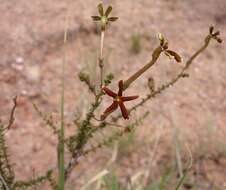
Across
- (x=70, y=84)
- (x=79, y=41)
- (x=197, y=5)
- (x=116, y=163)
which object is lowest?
(x=116, y=163)

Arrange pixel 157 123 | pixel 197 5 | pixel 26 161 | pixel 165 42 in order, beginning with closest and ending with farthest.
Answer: pixel 165 42
pixel 26 161
pixel 157 123
pixel 197 5

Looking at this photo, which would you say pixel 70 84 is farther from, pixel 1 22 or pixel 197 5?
pixel 197 5

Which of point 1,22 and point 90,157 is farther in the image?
point 1,22

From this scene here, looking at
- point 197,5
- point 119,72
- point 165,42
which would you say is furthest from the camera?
point 197,5

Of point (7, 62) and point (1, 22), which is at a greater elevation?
point (1, 22)

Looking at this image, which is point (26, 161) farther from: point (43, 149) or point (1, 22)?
point (1, 22)

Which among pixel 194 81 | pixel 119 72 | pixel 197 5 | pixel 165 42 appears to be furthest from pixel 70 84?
pixel 165 42
